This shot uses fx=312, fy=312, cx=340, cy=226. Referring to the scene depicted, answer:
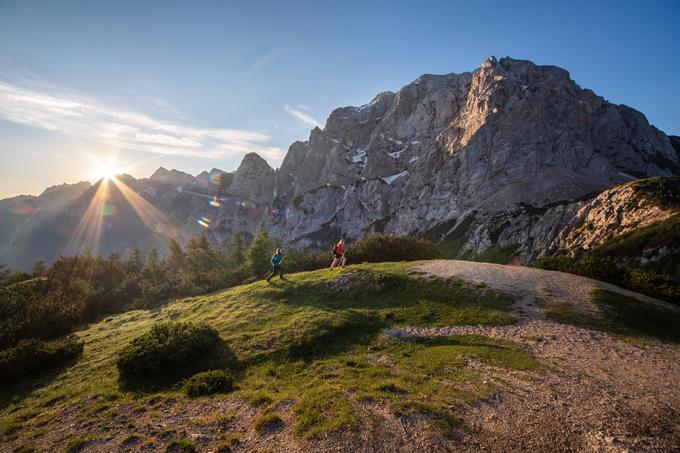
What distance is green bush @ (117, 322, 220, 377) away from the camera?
→ 14633 mm

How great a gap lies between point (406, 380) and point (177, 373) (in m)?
10.6

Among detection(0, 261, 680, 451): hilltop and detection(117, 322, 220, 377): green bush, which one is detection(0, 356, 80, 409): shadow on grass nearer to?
detection(0, 261, 680, 451): hilltop

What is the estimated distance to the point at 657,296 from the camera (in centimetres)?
2144

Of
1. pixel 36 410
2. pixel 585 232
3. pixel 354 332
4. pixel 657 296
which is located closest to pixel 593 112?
pixel 585 232

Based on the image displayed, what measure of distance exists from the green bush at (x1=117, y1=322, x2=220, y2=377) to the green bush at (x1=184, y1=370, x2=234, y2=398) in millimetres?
2159

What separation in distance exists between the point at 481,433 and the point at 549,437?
1822mm

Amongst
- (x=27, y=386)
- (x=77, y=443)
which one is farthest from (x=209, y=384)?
(x=27, y=386)

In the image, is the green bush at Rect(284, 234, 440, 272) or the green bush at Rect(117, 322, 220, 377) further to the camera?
the green bush at Rect(284, 234, 440, 272)

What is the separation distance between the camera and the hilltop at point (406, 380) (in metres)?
8.92

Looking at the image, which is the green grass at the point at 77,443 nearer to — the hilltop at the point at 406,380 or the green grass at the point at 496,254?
the hilltop at the point at 406,380

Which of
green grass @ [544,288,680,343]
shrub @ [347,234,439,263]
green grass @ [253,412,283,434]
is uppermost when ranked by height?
shrub @ [347,234,439,263]

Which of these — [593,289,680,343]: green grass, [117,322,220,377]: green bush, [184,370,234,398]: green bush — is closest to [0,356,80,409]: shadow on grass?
[117,322,220,377]: green bush

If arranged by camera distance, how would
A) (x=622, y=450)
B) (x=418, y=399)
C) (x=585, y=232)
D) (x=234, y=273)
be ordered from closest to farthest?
(x=622, y=450) < (x=418, y=399) < (x=234, y=273) < (x=585, y=232)

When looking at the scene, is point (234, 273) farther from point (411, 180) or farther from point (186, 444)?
point (411, 180)
